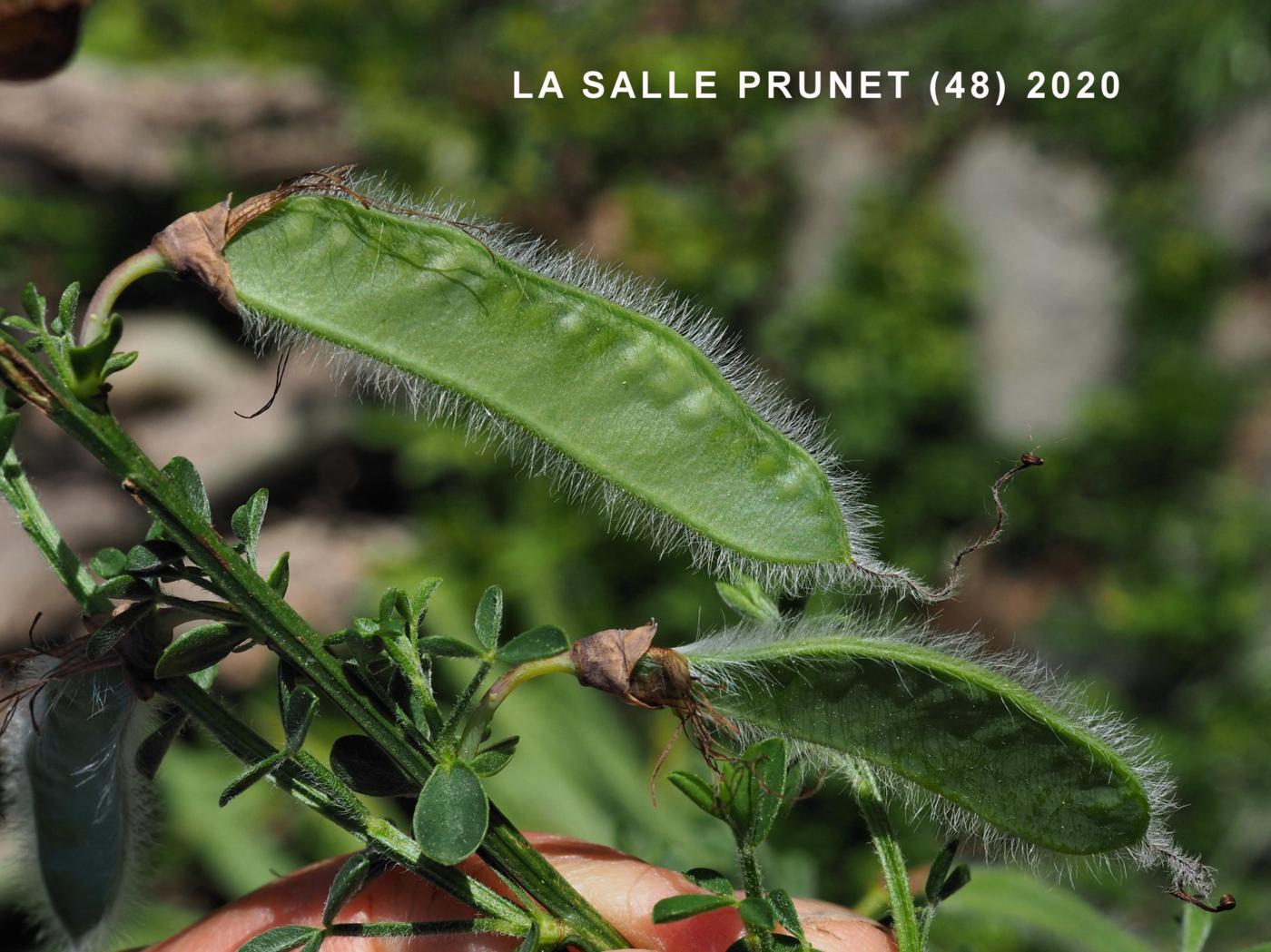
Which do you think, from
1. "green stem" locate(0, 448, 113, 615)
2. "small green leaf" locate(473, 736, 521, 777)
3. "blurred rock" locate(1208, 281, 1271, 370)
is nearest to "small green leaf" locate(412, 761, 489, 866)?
"small green leaf" locate(473, 736, 521, 777)

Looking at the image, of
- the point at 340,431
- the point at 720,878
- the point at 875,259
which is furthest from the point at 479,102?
the point at 720,878

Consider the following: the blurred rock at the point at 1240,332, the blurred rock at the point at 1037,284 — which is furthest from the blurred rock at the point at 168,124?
the blurred rock at the point at 1240,332

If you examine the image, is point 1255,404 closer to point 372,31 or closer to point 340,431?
point 340,431

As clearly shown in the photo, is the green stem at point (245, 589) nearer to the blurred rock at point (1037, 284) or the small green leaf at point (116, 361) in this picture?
the small green leaf at point (116, 361)

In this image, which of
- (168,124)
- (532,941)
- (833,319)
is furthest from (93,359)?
(168,124)

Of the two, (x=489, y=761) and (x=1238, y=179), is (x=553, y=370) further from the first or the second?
(x=1238, y=179)

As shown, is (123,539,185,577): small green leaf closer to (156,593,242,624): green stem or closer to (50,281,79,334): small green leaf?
(156,593,242,624): green stem
